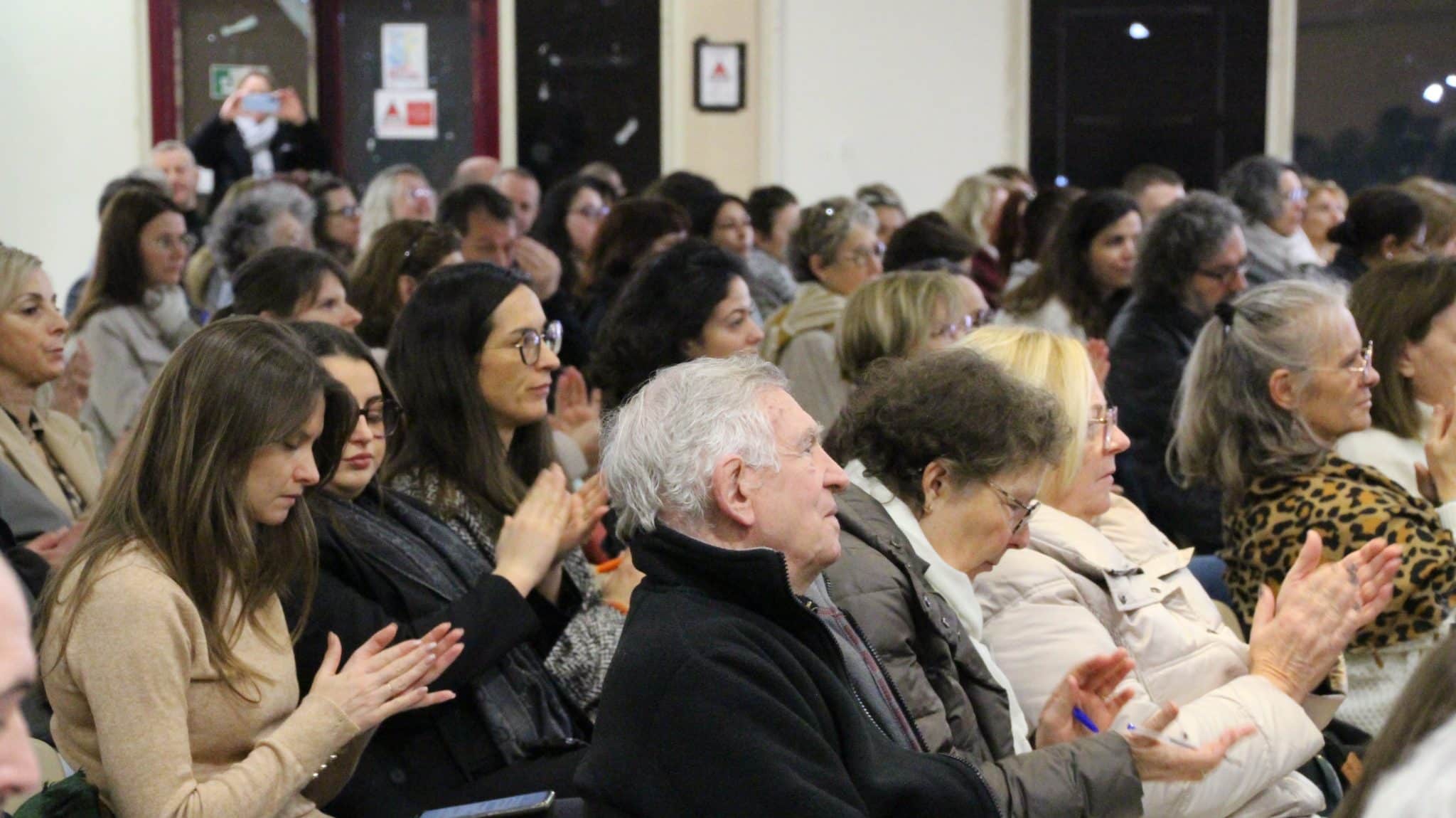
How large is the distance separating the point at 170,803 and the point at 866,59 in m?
8.76

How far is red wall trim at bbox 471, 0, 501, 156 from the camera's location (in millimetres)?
10453

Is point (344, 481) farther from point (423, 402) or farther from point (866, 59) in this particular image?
point (866, 59)

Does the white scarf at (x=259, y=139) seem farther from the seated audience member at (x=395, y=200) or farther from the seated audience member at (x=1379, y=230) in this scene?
the seated audience member at (x=1379, y=230)

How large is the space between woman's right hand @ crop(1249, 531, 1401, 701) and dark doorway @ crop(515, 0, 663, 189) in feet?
26.1

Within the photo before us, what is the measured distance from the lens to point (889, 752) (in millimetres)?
2127

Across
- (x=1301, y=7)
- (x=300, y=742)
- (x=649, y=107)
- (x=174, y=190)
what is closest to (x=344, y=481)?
(x=300, y=742)

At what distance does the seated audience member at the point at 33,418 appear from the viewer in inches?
133

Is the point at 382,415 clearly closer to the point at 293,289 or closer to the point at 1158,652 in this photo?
the point at 293,289

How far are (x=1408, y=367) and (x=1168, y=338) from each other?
1334 millimetres

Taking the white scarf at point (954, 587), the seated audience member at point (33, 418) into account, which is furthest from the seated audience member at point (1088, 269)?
the white scarf at point (954, 587)

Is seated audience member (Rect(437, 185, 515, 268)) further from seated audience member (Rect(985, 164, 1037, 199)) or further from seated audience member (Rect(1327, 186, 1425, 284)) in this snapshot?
seated audience member (Rect(985, 164, 1037, 199))

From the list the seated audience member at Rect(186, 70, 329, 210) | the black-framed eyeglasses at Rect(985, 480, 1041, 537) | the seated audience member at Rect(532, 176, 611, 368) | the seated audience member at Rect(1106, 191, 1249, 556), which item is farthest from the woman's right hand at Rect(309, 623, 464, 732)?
the seated audience member at Rect(186, 70, 329, 210)

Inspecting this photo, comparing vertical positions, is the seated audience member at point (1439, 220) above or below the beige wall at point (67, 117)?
below

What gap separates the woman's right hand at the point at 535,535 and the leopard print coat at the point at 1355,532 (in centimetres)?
131
